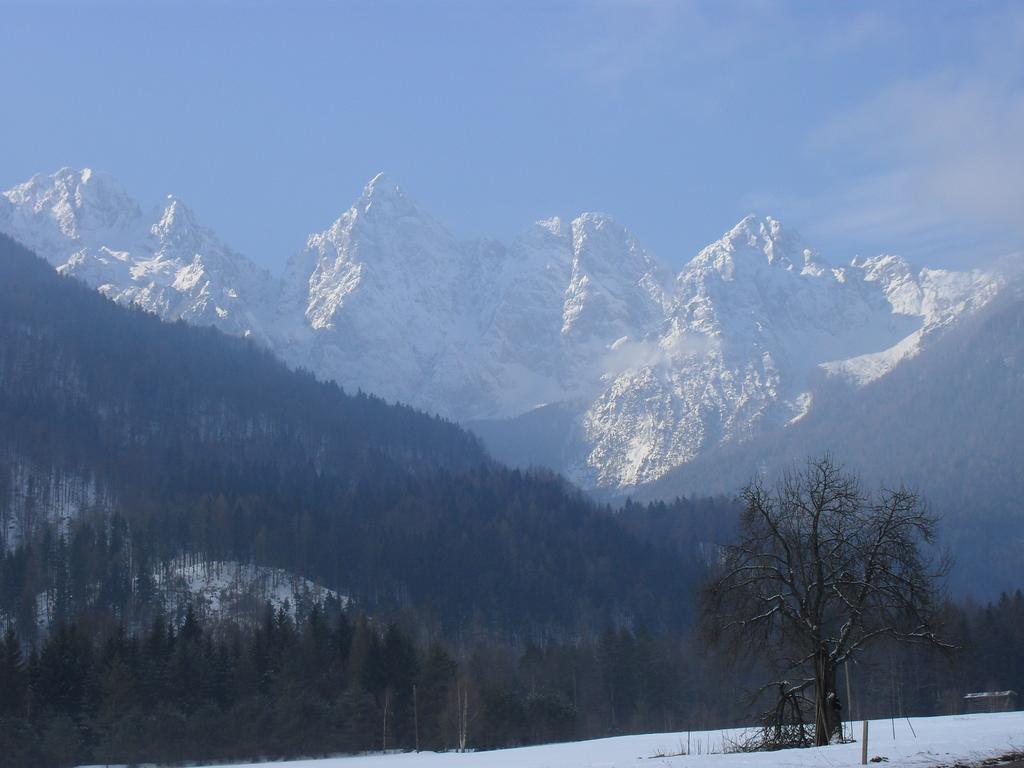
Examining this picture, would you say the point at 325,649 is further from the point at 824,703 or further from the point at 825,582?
the point at 824,703

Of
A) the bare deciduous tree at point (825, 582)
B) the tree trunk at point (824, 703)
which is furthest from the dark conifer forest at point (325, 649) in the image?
the tree trunk at point (824, 703)

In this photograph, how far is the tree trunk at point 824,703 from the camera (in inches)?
1708

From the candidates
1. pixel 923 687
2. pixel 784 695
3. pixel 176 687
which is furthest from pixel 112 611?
pixel 784 695

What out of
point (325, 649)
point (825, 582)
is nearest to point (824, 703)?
point (825, 582)

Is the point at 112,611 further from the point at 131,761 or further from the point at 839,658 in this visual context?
the point at 839,658

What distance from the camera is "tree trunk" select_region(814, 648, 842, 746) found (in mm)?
43375

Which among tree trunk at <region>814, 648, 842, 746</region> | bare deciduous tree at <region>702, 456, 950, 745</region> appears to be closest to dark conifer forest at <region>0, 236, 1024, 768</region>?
bare deciduous tree at <region>702, 456, 950, 745</region>

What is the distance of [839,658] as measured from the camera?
44344 millimetres

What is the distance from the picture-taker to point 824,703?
1724 inches

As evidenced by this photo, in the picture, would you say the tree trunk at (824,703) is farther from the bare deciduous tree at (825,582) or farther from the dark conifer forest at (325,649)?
the dark conifer forest at (325,649)

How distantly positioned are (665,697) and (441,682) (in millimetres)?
34409

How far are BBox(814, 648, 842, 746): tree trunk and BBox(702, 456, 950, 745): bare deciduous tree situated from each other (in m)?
0.03

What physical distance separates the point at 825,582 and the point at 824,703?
4238 millimetres

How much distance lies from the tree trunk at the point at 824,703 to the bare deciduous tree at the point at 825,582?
3cm
